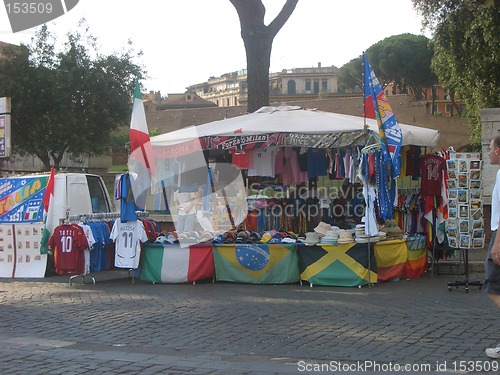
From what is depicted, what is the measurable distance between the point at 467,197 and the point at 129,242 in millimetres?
5845

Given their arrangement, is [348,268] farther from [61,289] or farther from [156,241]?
[61,289]

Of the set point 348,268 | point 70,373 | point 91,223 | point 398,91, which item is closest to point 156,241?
point 91,223

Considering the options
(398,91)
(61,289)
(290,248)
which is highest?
(398,91)

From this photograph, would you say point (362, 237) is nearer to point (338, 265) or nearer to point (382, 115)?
point (338, 265)

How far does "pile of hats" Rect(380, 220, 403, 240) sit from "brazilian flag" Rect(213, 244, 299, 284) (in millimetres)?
1680

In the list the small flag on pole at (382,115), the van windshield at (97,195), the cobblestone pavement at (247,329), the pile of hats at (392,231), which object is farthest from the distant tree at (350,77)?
the cobblestone pavement at (247,329)

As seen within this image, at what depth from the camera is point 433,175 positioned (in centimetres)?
1195

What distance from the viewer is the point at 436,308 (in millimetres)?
9086

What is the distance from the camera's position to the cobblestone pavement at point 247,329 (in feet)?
21.1

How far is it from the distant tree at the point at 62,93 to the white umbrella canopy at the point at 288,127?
17.6 metres

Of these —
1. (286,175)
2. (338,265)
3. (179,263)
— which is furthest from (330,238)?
(179,263)

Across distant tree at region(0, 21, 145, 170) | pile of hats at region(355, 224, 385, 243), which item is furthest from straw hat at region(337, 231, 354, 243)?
distant tree at region(0, 21, 145, 170)

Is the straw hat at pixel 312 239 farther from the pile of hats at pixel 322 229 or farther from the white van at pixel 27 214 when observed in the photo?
the white van at pixel 27 214

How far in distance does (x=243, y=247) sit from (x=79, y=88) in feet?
66.7
